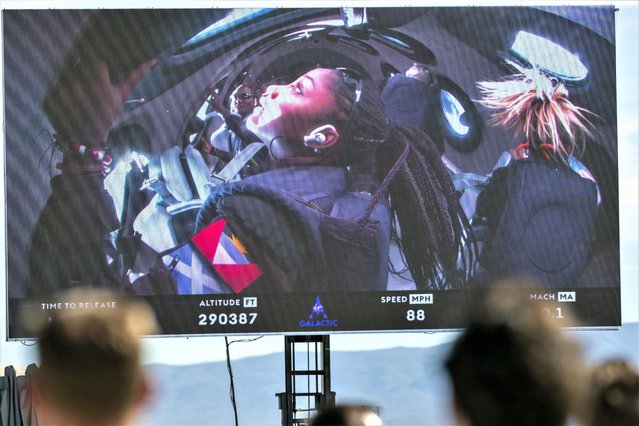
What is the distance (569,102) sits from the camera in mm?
6770

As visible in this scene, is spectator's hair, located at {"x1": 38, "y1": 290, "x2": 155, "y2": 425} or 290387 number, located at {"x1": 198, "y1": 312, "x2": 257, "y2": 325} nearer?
spectator's hair, located at {"x1": 38, "y1": 290, "x2": 155, "y2": 425}

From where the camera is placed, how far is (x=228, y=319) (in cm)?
648

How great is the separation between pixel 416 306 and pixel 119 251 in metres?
1.71

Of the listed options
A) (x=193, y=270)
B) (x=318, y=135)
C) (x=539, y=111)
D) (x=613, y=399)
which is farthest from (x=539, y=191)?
(x=613, y=399)

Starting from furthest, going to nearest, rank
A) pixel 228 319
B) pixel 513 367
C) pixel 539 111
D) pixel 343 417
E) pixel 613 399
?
pixel 539 111
pixel 228 319
pixel 613 399
pixel 343 417
pixel 513 367

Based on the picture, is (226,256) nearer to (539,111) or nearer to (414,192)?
(414,192)

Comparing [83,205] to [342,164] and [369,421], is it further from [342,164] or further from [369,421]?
[369,421]

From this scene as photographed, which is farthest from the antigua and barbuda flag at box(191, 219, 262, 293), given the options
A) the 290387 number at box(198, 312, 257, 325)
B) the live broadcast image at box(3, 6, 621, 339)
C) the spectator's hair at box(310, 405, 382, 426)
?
the spectator's hair at box(310, 405, 382, 426)

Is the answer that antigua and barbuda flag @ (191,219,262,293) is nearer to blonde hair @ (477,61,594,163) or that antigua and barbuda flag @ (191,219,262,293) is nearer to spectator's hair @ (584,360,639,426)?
blonde hair @ (477,61,594,163)

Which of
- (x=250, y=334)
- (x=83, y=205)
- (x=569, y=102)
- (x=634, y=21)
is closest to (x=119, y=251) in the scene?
(x=83, y=205)

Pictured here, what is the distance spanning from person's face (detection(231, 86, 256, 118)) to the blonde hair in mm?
1326

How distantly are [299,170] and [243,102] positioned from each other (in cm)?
51

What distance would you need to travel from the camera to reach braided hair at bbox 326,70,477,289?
21.5 ft

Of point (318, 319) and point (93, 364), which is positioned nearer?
point (93, 364)
